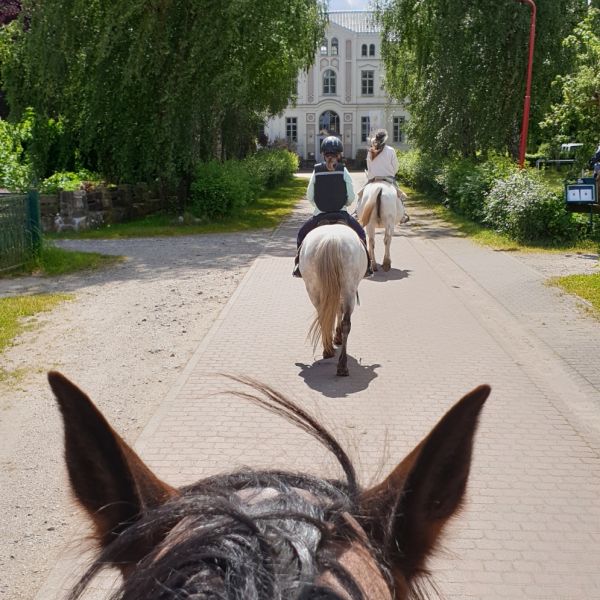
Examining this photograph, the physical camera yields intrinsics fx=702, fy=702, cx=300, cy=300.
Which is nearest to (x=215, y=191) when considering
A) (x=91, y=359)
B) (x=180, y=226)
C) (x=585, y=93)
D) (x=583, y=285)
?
(x=180, y=226)

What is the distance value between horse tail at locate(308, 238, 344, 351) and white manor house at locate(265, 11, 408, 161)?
2577 inches

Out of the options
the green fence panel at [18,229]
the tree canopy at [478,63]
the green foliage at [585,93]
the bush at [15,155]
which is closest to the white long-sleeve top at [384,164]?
the green foliage at [585,93]

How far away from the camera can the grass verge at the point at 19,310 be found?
29.5 feet

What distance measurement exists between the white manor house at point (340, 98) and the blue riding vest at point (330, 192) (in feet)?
211

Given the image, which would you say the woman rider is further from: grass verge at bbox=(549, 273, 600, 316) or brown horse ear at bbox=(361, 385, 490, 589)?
brown horse ear at bbox=(361, 385, 490, 589)

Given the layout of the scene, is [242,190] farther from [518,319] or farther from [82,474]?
[82,474]

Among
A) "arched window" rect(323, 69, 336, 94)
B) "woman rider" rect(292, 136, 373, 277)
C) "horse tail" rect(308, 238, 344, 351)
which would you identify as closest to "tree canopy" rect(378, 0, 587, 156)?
"woman rider" rect(292, 136, 373, 277)

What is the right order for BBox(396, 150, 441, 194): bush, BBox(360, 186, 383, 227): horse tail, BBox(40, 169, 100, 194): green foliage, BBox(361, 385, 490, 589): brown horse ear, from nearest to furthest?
BBox(361, 385, 490, 589): brown horse ear, BBox(360, 186, 383, 227): horse tail, BBox(40, 169, 100, 194): green foliage, BBox(396, 150, 441, 194): bush

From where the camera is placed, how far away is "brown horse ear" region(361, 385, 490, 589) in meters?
1.45

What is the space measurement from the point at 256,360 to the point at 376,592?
674 cm

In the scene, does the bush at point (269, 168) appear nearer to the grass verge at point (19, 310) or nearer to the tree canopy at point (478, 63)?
the tree canopy at point (478, 63)

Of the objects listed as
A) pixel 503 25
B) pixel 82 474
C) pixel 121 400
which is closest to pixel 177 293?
pixel 121 400

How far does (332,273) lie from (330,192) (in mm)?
1390

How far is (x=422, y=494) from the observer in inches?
58.1
